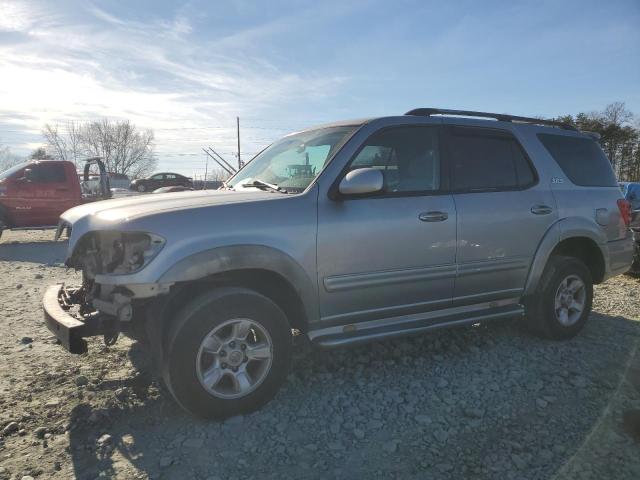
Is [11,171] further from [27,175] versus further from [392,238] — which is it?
[392,238]

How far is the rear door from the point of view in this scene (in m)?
3.86

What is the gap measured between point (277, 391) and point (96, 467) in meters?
1.12

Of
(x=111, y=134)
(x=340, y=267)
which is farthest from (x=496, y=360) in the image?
(x=111, y=134)

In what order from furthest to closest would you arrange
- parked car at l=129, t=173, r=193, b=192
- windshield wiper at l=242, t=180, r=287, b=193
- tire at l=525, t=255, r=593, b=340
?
1. parked car at l=129, t=173, r=193, b=192
2. tire at l=525, t=255, r=593, b=340
3. windshield wiper at l=242, t=180, r=287, b=193

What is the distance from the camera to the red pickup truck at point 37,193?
11.5m

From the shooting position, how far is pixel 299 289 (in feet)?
10.4

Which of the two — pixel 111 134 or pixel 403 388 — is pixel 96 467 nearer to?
pixel 403 388

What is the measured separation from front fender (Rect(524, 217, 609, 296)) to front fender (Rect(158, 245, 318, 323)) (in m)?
2.16

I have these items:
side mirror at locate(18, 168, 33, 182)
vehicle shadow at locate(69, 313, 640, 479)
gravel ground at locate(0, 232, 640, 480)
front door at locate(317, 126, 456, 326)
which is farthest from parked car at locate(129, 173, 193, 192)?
front door at locate(317, 126, 456, 326)

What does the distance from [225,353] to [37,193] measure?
11.0m

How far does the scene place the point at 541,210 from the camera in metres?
4.25

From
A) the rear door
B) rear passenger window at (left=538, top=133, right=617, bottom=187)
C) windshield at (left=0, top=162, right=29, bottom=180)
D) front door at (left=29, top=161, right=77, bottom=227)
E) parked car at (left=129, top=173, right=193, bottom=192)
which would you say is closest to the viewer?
the rear door

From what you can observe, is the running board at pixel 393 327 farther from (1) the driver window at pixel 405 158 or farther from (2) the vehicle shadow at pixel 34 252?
(2) the vehicle shadow at pixel 34 252

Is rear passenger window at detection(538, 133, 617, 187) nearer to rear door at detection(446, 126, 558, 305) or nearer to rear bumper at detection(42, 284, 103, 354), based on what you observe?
rear door at detection(446, 126, 558, 305)
